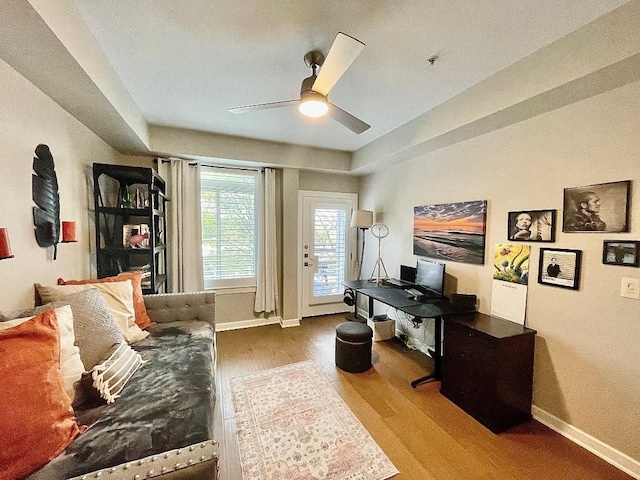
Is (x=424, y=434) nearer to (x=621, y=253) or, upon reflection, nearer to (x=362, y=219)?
(x=621, y=253)

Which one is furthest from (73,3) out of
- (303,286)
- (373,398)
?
(303,286)

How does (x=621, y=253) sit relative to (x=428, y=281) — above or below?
above

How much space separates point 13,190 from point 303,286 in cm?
330

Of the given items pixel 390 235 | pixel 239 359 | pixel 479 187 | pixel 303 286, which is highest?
pixel 479 187

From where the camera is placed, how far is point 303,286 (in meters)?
4.32

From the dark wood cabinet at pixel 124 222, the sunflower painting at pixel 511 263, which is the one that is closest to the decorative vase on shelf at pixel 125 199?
the dark wood cabinet at pixel 124 222

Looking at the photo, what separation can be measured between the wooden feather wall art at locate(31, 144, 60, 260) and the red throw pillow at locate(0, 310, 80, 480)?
0.97 metres

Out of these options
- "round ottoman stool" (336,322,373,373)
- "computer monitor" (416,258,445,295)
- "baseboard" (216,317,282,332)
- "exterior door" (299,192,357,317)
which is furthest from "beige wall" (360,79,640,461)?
"baseboard" (216,317,282,332)

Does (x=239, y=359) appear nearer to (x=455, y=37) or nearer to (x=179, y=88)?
(x=179, y=88)

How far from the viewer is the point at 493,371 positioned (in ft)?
6.36

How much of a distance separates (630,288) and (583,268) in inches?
9.9

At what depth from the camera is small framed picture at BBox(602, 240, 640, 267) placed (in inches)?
63.8

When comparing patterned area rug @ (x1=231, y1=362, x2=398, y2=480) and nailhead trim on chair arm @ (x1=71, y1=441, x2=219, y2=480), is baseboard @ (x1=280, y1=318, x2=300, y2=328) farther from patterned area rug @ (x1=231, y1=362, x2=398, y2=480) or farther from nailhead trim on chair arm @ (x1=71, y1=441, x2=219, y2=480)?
nailhead trim on chair arm @ (x1=71, y1=441, x2=219, y2=480)

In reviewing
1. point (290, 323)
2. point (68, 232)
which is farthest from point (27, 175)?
point (290, 323)
